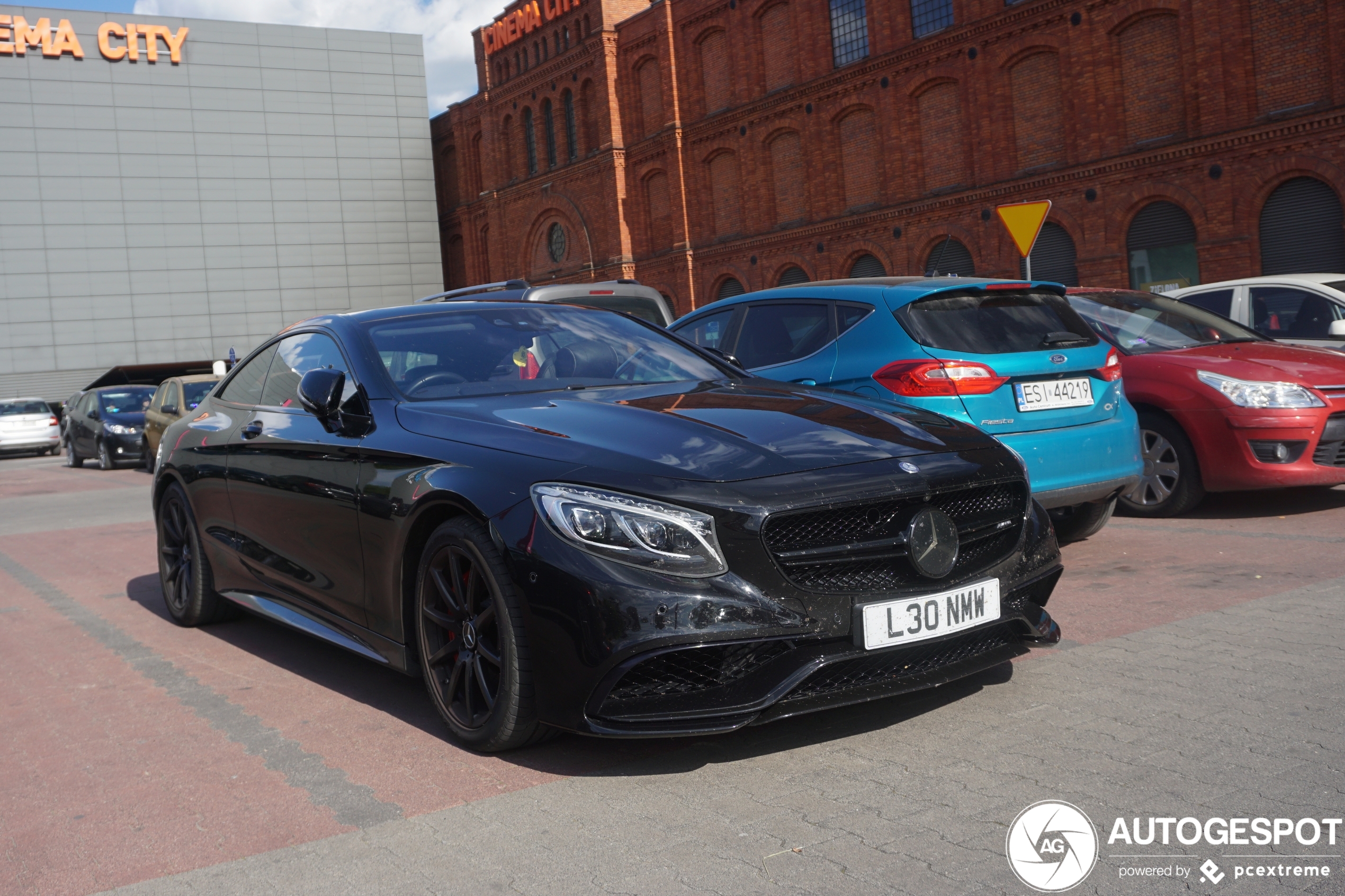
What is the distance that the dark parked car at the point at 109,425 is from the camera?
23016 mm

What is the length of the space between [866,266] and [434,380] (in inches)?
1242

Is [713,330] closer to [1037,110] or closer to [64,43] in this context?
[1037,110]

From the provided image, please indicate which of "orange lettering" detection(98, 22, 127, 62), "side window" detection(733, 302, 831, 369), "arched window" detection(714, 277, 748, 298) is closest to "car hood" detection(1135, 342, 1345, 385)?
"side window" detection(733, 302, 831, 369)

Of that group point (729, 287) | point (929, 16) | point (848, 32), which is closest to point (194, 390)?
point (929, 16)

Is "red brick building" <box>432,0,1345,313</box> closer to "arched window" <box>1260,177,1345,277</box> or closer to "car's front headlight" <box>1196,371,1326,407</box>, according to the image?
"arched window" <box>1260,177,1345,277</box>

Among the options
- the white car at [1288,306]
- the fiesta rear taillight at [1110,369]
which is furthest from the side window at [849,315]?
the white car at [1288,306]

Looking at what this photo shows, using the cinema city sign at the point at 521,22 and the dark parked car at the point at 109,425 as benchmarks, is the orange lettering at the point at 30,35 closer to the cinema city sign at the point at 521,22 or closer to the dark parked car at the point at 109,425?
the cinema city sign at the point at 521,22

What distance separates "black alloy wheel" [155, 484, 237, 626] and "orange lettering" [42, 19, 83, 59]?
54.2m

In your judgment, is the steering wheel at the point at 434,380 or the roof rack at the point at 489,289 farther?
the roof rack at the point at 489,289

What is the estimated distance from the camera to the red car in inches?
303

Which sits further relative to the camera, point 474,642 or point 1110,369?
point 1110,369

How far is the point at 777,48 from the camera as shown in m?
37.1

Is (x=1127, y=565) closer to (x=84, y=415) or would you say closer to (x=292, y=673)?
(x=292, y=673)

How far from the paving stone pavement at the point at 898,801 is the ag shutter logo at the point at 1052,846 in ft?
0.10
